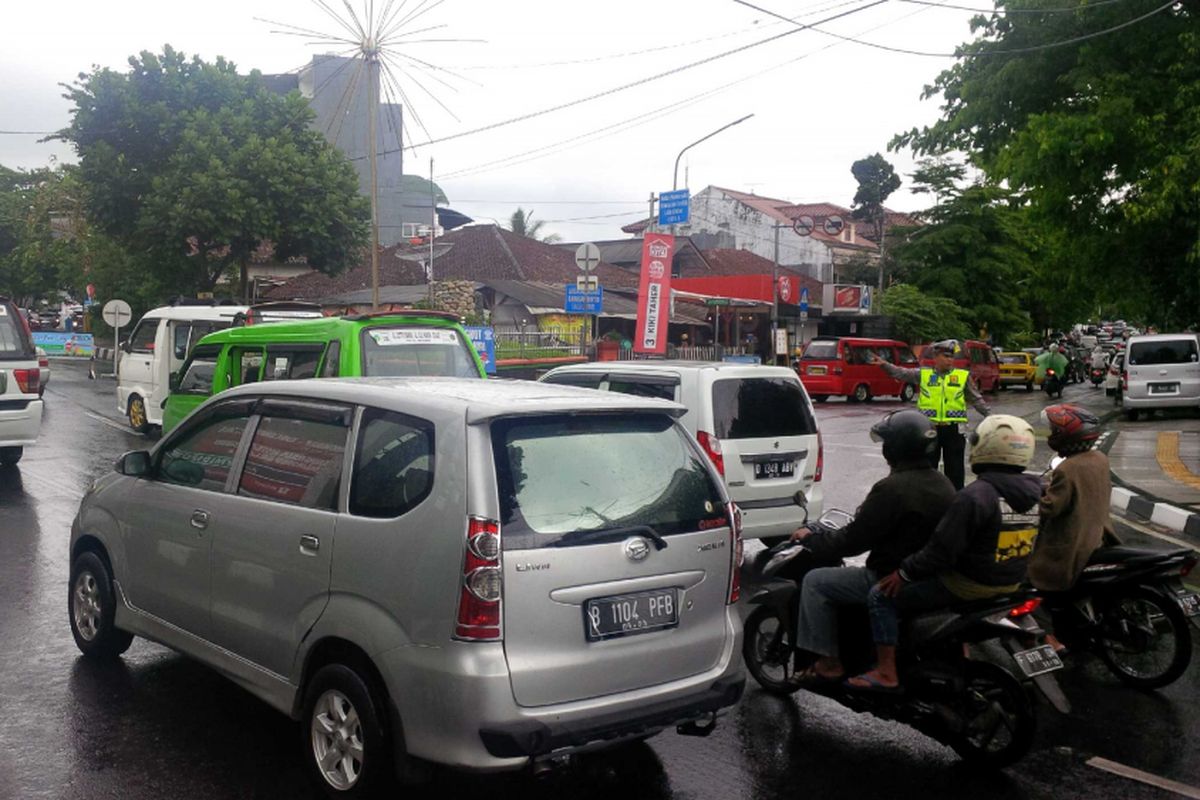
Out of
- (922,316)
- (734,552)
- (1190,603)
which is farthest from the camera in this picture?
(922,316)

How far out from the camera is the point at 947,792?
174 inches

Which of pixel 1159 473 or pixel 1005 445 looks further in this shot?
pixel 1159 473

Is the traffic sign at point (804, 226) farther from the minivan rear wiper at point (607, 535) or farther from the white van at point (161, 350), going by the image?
the minivan rear wiper at point (607, 535)

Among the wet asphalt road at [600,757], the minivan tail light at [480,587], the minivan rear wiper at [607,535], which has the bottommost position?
the wet asphalt road at [600,757]

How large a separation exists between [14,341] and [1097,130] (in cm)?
1954

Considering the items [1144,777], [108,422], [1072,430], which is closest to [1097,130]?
[1072,430]

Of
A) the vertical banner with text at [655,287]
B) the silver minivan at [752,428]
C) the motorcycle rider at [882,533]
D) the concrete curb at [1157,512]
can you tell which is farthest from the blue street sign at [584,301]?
the motorcycle rider at [882,533]

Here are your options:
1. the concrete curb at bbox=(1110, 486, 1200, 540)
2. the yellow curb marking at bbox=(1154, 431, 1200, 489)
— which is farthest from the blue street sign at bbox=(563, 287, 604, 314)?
the concrete curb at bbox=(1110, 486, 1200, 540)

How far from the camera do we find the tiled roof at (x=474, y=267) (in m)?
40.6

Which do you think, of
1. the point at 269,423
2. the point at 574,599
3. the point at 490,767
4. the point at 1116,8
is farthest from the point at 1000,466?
the point at 1116,8

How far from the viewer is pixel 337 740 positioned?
4.14m

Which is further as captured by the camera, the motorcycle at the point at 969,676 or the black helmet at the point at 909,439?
the black helmet at the point at 909,439

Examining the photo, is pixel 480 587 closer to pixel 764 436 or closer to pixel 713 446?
pixel 713 446

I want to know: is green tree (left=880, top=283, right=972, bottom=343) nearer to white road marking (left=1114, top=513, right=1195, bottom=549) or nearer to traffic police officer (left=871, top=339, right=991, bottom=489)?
white road marking (left=1114, top=513, right=1195, bottom=549)
